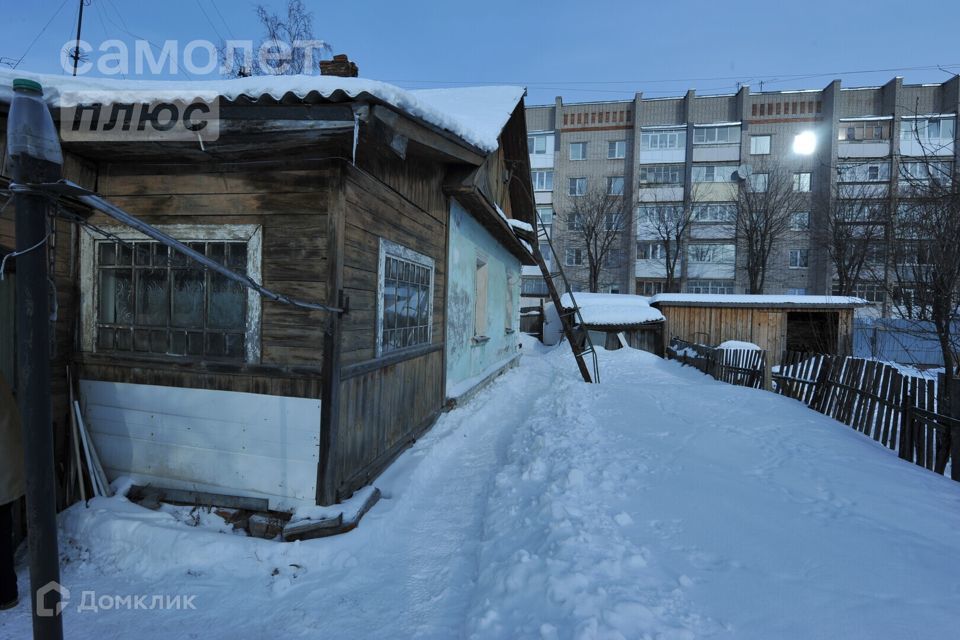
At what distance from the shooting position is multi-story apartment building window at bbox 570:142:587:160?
3288 centimetres

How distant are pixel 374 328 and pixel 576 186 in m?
31.5

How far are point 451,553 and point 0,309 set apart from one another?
11.9 feet

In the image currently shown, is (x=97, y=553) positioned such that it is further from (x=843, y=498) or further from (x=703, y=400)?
(x=703, y=400)

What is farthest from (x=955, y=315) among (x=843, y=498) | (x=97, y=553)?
(x=97, y=553)

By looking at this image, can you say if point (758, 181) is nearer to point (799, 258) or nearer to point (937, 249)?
point (799, 258)

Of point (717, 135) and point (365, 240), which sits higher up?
point (717, 135)

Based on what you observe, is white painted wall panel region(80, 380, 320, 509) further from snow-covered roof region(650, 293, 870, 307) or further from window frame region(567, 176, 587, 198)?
window frame region(567, 176, 587, 198)

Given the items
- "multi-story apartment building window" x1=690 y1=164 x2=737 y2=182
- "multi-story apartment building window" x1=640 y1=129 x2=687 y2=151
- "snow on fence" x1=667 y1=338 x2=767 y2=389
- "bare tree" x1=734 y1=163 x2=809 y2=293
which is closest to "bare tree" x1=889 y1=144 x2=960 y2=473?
"snow on fence" x1=667 y1=338 x2=767 y2=389

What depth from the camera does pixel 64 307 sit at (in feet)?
12.0

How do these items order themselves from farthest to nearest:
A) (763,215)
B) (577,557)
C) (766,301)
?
(763,215)
(766,301)
(577,557)

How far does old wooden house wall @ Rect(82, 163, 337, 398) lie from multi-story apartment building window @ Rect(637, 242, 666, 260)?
30510 mm

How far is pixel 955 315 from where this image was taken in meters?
7.17

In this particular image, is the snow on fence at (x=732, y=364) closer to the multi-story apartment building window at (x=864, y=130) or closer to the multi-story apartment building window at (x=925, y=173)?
the multi-story apartment building window at (x=925, y=173)

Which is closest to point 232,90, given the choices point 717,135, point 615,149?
point 615,149
